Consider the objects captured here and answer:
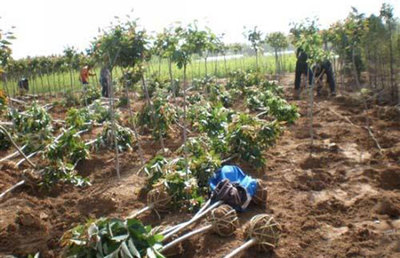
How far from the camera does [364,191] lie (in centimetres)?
559

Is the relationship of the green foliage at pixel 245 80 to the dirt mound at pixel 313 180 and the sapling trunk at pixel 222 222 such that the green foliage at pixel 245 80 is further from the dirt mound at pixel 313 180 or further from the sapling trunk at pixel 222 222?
the sapling trunk at pixel 222 222

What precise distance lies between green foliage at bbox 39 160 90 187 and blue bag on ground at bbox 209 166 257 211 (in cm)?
236

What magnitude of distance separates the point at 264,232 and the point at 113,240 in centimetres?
158

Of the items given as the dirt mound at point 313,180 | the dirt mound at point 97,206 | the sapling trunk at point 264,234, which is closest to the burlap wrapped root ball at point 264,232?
the sapling trunk at point 264,234

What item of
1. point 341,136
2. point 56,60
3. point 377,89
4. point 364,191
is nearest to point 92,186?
point 364,191

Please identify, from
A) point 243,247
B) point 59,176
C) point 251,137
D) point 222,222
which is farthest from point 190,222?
point 59,176

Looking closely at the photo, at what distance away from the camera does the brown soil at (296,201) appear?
433 cm

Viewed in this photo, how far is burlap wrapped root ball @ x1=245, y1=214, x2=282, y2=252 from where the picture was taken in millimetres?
4160

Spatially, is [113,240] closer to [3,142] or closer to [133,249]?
[133,249]

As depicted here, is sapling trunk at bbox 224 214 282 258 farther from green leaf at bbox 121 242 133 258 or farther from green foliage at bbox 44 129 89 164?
green foliage at bbox 44 129 89 164

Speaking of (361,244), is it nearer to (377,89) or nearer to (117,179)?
(117,179)

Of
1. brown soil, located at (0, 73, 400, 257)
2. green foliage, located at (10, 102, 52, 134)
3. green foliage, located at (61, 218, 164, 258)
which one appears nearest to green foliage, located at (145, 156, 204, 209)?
brown soil, located at (0, 73, 400, 257)

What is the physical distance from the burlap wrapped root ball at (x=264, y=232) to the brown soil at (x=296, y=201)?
9cm

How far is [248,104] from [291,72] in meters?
15.7
